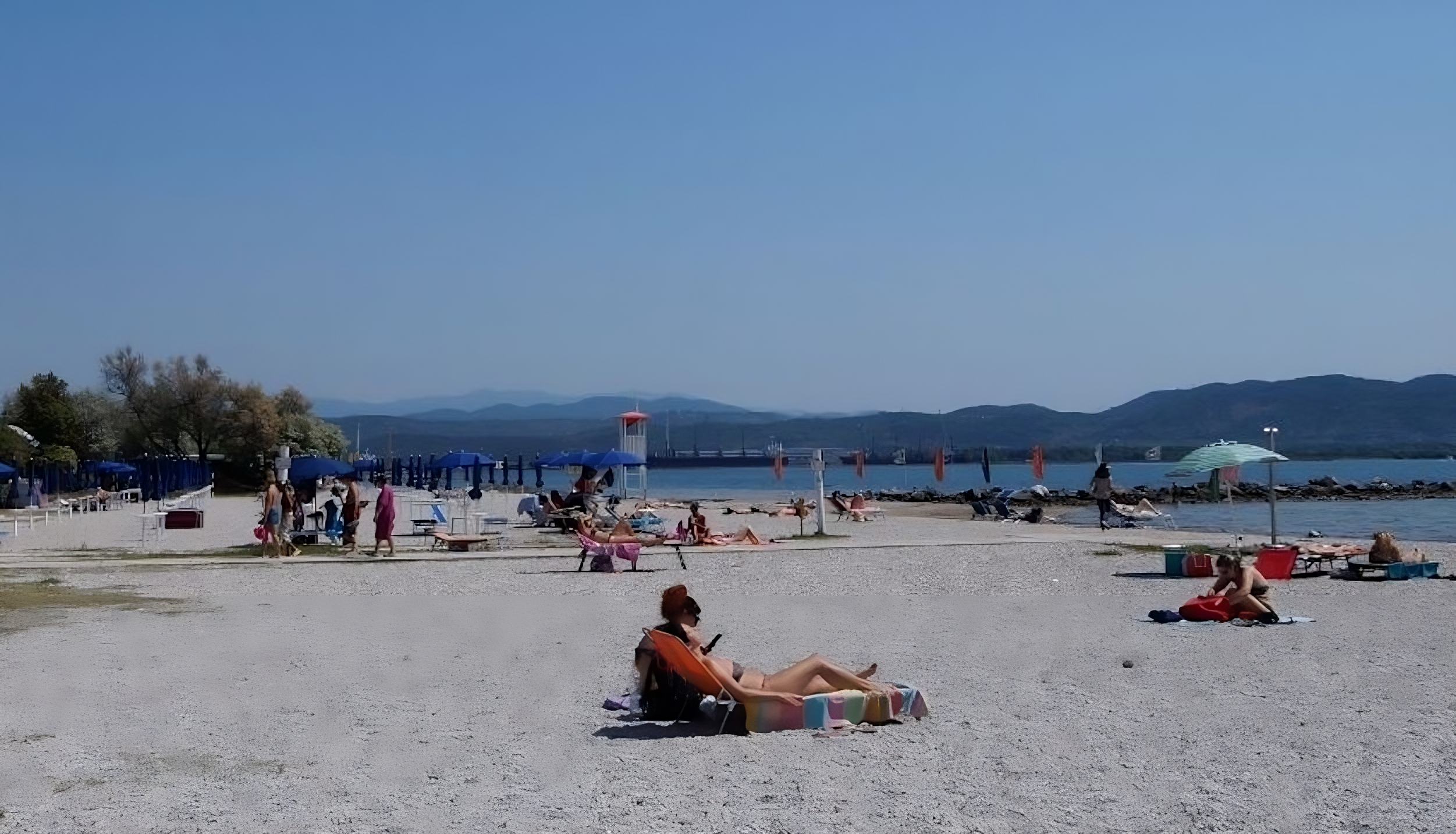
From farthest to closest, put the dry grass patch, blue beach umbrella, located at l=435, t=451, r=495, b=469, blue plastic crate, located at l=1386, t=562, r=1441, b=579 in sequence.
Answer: blue beach umbrella, located at l=435, t=451, r=495, b=469 → blue plastic crate, located at l=1386, t=562, r=1441, b=579 → the dry grass patch

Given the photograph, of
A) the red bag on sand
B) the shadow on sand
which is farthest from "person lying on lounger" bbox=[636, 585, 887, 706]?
the red bag on sand

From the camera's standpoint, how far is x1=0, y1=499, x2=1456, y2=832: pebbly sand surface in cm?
589

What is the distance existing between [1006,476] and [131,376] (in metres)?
75.5

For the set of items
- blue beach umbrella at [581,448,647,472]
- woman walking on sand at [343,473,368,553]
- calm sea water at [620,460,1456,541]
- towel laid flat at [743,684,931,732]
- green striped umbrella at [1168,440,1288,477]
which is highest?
blue beach umbrella at [581,448,647,472]

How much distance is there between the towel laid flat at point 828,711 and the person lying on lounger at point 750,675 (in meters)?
0.05

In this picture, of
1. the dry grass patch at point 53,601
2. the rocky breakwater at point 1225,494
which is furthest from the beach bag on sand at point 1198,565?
the rocky breakwater at point 1225,494

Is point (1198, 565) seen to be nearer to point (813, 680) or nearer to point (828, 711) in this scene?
point (813, 680)

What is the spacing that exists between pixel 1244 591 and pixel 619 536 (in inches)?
462

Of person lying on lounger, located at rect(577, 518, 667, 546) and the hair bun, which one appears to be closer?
the hair bun

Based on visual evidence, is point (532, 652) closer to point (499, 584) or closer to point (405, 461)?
point (499, 584)

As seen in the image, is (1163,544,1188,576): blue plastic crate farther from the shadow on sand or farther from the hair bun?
the shadow on sand

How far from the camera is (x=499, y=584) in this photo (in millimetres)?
16859

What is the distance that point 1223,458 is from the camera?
18.4 meters

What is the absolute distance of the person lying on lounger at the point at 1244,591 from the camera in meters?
11.9
